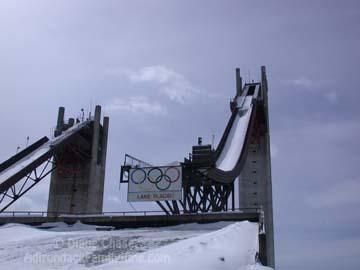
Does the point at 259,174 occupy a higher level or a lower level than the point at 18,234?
higher

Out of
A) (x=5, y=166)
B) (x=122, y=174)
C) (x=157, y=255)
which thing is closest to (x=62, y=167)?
(x=5, y=166)

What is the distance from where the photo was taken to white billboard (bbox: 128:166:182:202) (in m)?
31.7

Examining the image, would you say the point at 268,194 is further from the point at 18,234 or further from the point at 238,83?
the point at 18,234

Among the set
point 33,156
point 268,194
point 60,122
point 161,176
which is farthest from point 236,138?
point 60,122

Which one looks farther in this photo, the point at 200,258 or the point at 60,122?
the point at 60,122

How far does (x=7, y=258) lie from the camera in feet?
33.8

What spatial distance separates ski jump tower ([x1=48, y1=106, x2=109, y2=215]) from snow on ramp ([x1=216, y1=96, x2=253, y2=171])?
674 inches

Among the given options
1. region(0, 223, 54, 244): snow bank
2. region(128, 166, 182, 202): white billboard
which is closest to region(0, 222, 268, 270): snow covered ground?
region(0, 223, 54, 244): snow bank

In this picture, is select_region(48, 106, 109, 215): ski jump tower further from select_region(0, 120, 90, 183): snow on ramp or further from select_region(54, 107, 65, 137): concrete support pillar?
select_region(0, 120, 90, 183): snow on ramp

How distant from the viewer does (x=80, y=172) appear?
52.8 meters

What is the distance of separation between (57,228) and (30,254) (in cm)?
940

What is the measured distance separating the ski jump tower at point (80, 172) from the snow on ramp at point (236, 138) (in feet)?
56.1

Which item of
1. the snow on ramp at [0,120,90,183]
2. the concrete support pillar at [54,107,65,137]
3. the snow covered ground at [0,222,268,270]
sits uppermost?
the concrete support pillar at [54,107,65,137]

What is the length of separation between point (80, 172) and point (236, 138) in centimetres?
2061
